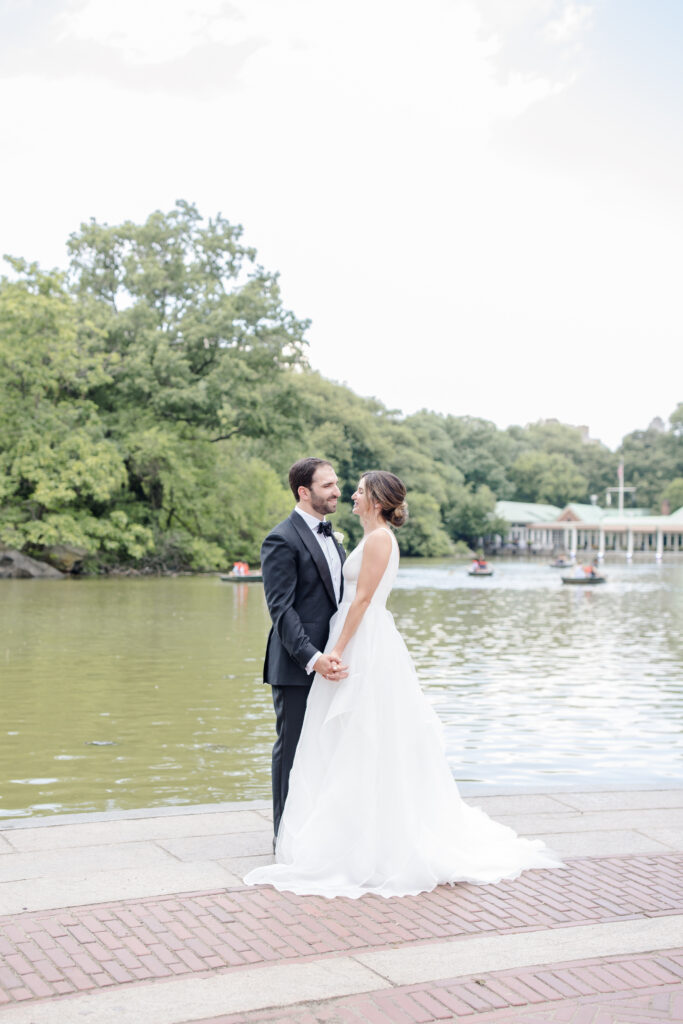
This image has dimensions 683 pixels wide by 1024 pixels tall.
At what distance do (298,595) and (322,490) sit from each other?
1.72 feet

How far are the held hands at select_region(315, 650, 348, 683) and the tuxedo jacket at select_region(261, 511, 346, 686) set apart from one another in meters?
0.07

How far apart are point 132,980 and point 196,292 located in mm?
45882

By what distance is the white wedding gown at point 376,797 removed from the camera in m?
4.91

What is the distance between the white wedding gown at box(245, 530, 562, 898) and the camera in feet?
16.1

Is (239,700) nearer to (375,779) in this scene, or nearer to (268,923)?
(375,779)

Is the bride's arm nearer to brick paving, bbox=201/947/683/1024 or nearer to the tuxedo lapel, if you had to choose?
the tuxedo lapel

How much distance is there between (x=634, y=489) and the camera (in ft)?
362

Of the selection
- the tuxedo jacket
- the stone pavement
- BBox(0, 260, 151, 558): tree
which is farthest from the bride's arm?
BBox(0, 260, 151, 558): tree

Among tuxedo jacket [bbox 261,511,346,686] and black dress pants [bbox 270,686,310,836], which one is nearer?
tuxedo jacket [bbox 261,511,346,686]

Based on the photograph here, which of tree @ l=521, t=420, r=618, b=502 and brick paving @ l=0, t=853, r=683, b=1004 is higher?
tree @ l=521, t=420, r=618, b=502

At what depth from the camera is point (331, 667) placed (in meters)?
5.10

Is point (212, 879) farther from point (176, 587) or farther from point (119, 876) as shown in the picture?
point (176, 587)

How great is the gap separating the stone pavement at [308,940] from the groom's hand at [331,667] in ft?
3.10

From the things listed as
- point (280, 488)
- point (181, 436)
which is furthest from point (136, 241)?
point (280, 488)
